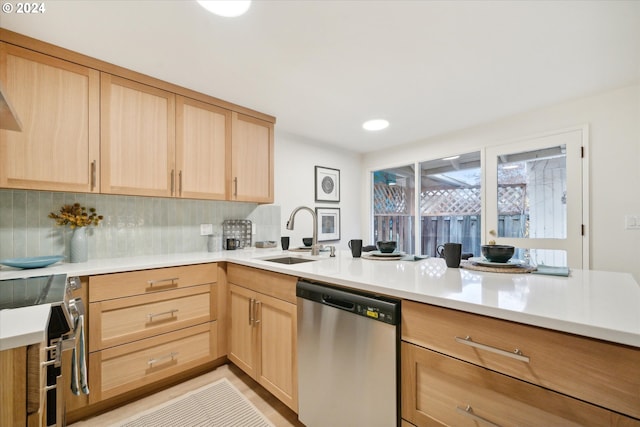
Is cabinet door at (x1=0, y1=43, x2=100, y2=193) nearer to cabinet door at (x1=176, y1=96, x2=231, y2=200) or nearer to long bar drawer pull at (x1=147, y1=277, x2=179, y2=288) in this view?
cabinet door at (x1=176, y1=96, x2=231, y2=200)

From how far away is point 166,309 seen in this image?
1.81 m

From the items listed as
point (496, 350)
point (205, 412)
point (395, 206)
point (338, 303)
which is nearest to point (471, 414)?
point (496, 350)

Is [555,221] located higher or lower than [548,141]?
lower

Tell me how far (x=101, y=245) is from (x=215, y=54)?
163cm

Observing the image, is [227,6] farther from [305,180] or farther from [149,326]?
[305,180]

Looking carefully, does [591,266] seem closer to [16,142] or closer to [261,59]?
[261,59]

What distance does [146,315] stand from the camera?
1729 mm

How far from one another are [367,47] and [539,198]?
2314mm

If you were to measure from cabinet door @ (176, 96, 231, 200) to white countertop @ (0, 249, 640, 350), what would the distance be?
86 cm

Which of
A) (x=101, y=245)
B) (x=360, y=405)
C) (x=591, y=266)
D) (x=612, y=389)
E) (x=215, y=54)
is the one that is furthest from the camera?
(x=591, y=266)

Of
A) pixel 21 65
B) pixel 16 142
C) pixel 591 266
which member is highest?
pixel 21 65

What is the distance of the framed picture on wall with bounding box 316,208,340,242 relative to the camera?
3.62 metres

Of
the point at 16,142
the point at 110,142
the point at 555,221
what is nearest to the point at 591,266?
the point at 555,221

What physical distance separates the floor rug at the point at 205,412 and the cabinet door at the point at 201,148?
4.76 ft
